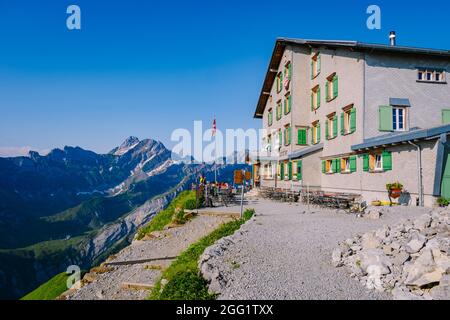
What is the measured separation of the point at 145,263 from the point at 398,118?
15.7 meters

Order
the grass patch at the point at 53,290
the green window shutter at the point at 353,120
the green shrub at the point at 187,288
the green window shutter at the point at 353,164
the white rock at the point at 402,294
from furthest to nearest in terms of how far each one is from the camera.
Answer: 1. the green window shutter at the point at 353,164
2. the green window shutter at the point at 353,120
3. the grass patch at the point at 53,290
4. the green shrub at the point at 187,288
5. the white rock at the point at 402,294

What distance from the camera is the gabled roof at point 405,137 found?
493 inches

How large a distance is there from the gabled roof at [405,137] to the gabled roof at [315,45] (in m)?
5.16

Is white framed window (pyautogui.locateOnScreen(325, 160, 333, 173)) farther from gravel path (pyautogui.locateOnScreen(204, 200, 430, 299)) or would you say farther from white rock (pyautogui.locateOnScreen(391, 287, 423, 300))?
white rock (pyautogui.locateOnScreen(391, 287, 423, 300))

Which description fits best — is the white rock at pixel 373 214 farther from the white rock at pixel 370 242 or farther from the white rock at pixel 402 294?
the white rock at pixel 402 294

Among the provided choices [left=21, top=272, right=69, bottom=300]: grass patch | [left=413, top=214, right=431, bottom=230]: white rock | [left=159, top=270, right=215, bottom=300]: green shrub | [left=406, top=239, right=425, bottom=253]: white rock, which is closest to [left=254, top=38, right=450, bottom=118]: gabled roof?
[left=413, top=214, right=431, bottom=230]: white rock

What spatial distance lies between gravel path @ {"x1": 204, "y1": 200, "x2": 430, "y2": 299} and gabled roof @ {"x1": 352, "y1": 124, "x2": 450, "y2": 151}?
3.52 m

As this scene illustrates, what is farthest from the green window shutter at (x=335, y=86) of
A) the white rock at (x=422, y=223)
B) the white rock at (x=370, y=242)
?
the white rock at (x=370, y=242)

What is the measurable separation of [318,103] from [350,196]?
375 inches

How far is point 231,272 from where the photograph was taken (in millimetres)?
6617

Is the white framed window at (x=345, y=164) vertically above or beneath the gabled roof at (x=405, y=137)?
beneath

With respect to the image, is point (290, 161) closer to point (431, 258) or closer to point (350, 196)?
point (350, 196)

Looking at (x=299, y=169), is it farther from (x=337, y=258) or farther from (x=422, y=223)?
(x=337, y=258)
